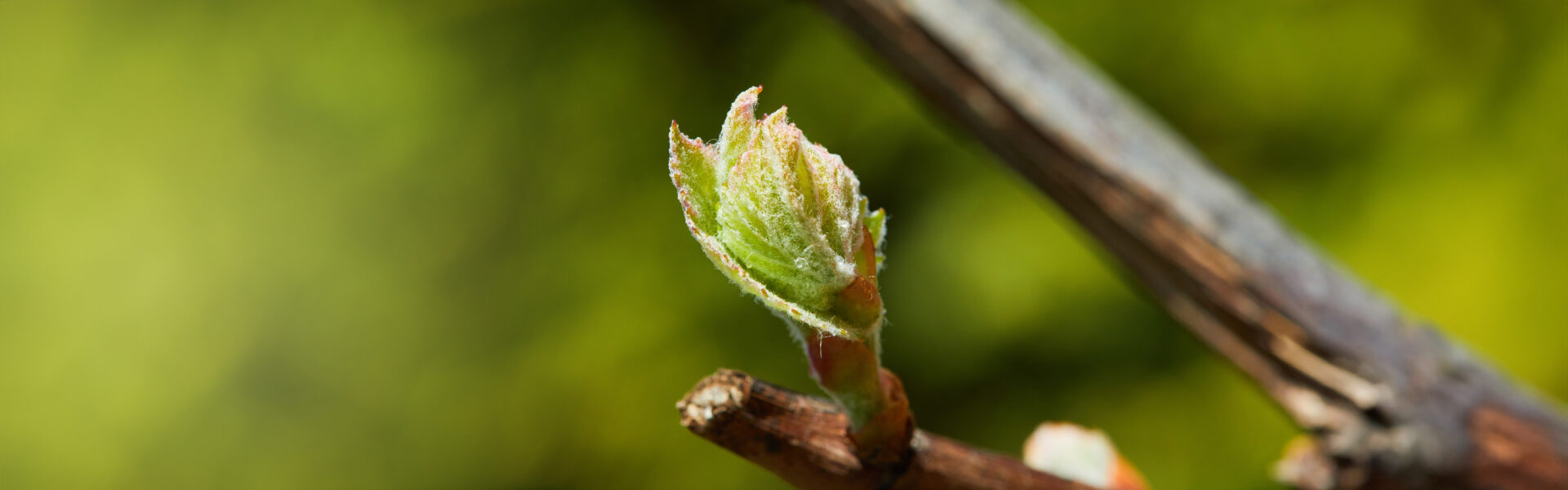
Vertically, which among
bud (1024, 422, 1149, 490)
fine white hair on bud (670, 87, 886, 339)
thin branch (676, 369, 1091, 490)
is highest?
bud (1024, 422, 1149, 490)

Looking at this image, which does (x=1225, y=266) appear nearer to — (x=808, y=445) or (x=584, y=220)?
(x=808, y=445)

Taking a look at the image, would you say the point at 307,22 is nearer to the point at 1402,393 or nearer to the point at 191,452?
the point at 191,452

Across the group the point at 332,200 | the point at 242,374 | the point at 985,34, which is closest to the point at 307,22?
the point at 332,200

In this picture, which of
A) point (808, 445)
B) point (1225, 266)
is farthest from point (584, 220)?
point (808, 445)

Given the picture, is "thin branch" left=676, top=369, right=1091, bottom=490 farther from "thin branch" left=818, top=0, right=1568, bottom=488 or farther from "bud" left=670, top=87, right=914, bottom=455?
"thin branch" left=818, top=0, right=1568, bottom=488

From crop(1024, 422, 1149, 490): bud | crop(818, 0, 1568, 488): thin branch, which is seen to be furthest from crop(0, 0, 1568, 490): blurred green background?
crop(1024, 422, 1149, 490): bud

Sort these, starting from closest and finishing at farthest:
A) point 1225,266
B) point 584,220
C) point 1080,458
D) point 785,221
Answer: point 785,221 → point 1080,458 → point 1225,266 → point 584,220

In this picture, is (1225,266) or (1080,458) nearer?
(1080,458)
